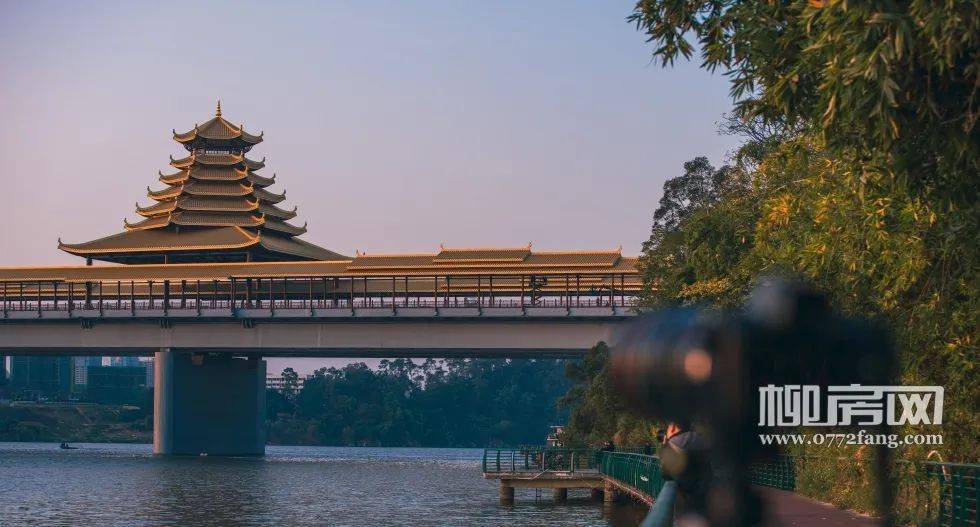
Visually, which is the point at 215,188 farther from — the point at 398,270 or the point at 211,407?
the point at 398,270

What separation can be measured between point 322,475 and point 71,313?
2036cm

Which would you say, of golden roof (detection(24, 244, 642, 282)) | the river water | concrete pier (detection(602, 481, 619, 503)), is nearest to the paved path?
the river water

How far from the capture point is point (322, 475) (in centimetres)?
6731

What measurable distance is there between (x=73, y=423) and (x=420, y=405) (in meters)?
42.0

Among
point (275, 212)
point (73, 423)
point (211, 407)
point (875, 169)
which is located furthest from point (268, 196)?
point (875, 169)

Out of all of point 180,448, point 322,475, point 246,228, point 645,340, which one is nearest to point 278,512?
point 322,475

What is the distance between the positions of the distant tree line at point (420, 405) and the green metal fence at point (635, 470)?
11899 centimetres

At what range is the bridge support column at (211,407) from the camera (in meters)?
83.9

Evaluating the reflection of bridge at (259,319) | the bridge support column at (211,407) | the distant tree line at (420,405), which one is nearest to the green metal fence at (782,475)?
the reflection of bridge at (259,319)

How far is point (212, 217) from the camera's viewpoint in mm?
99562

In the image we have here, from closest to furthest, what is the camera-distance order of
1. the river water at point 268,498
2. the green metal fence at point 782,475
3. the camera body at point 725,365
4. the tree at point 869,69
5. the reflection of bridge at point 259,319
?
the camera body at point 725,365 < the tree at point 869,69 < the green metal fence at point 782,475 < the river water at point 268,498 < the reflection of bridge at point 259,319

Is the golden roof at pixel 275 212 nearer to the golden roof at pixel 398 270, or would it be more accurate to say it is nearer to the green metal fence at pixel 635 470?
the golden roof at pixel 398 270

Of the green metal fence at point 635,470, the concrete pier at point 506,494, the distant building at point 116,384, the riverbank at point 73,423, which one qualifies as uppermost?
the green metal fence at point 635,470

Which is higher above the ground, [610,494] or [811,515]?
[811,515]
